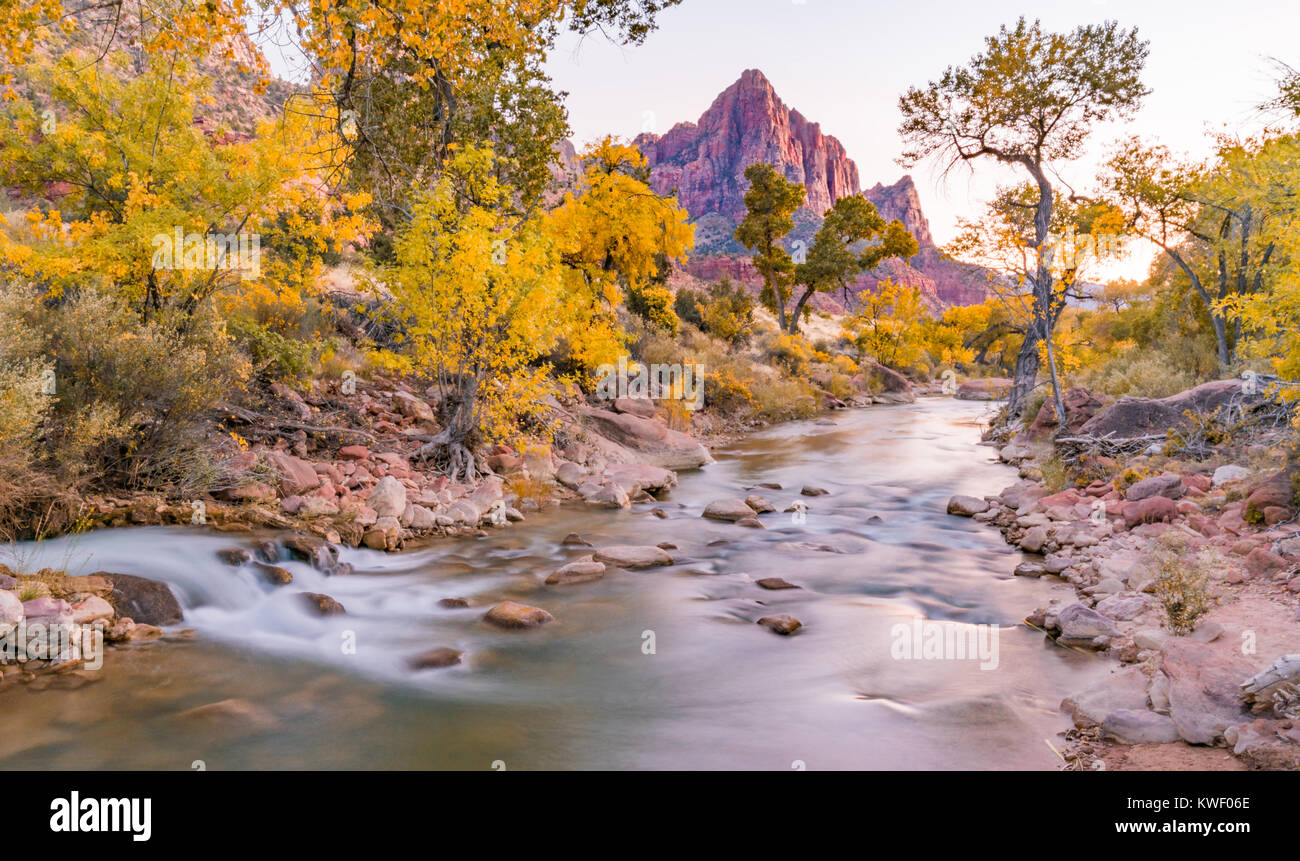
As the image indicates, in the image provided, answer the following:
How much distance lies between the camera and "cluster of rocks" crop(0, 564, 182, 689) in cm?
486

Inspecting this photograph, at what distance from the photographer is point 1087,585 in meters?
7.48

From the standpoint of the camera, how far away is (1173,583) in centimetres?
582

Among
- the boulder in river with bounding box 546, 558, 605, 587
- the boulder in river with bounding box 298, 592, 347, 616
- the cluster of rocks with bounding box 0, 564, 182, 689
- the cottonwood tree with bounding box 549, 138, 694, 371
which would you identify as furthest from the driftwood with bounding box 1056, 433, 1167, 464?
the cluster of rocks with bounding box 0, 564, 182, 689

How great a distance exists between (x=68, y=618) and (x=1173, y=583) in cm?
931

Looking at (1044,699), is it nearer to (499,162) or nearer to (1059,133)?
(499,162)

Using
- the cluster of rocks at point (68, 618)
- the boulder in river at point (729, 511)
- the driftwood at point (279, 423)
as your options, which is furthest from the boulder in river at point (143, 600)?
the boulder in river at point (729, 511)

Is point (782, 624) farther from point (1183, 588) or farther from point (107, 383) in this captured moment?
point (107, 383)

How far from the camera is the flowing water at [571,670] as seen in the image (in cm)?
440

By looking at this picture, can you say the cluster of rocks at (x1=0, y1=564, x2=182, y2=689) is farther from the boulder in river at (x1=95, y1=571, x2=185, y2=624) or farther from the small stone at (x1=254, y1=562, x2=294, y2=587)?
the small stone at (x1=254, y1=562, x2=294, y2=587)

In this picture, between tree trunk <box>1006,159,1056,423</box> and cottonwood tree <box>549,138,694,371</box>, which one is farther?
cottonwood tree <box>549,138,694,371</box>

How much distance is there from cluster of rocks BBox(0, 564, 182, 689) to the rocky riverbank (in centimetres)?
723

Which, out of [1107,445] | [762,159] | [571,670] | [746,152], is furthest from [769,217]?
[762,159]
